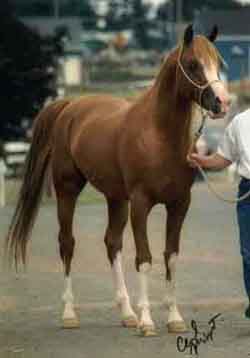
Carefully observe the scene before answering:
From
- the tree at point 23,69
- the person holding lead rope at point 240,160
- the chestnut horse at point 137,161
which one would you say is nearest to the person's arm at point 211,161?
the person holding lead rope at point 240,160

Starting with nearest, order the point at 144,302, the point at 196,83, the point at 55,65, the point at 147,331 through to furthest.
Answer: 1. the point at 196,83
2. the point at 147,331
3. the point at 144,302
4. the point at 55,65

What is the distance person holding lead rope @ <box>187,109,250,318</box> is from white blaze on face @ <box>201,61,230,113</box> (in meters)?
0.15

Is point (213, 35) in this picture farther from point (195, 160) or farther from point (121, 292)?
point (121, 292)

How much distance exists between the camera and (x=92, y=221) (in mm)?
20094

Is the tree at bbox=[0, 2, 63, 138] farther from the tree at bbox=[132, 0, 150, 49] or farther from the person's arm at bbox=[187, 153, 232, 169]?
the tree at bbox=[132, 0, 150, 49]

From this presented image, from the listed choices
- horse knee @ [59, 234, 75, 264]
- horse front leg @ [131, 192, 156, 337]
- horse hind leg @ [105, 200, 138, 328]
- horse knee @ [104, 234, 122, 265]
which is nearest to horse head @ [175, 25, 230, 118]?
horse front leg @ [131, 192, 156, 337]

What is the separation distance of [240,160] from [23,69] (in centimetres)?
2622

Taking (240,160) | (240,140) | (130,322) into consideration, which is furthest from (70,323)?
(240,140)

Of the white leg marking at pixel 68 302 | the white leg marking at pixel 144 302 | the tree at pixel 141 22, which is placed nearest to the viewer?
the white leg marking at pixel 144 302

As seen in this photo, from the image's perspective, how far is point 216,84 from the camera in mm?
9430

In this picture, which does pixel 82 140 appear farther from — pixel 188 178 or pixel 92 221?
pixel 92 221

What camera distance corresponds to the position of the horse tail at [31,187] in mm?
11336

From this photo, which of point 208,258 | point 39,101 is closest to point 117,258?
point 208,258

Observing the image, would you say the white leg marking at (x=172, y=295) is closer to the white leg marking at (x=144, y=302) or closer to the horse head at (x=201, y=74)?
the white leg marking at (x=144, y=302)
